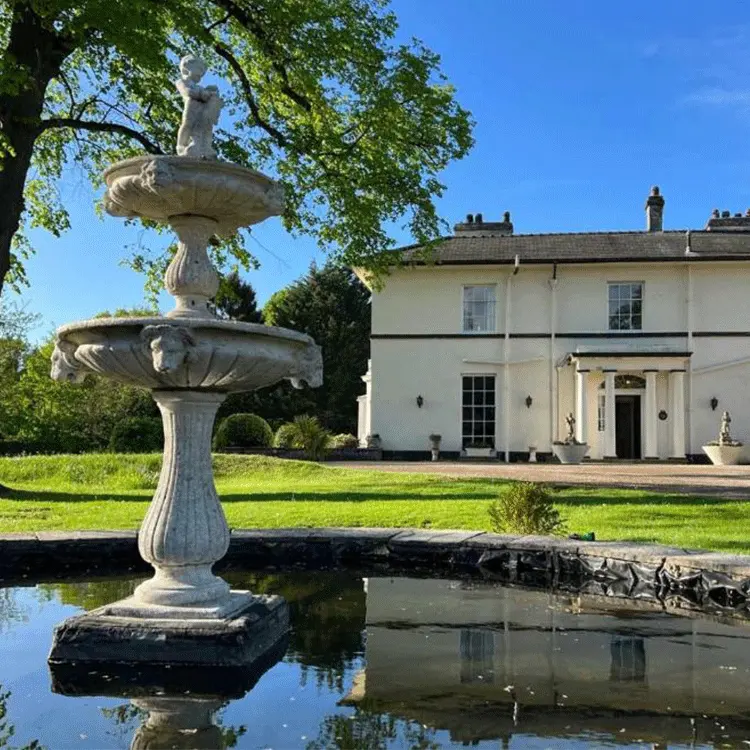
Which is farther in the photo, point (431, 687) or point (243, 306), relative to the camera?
point (243, 306)

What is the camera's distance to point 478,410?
25.9 metres

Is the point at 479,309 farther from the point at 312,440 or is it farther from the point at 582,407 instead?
the point at 312,440

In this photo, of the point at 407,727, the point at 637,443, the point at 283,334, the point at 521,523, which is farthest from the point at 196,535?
the point at 637,443

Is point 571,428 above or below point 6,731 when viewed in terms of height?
above

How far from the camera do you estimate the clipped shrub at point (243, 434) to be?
24.6m

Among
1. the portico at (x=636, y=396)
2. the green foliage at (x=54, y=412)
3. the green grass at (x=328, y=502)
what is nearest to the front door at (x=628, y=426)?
the portico at (x=636, y=396)

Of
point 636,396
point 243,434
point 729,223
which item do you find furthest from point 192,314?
point 729,223

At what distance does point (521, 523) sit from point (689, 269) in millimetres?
20483

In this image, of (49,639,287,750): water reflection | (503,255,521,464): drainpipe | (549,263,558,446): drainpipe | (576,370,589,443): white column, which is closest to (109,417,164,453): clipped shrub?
(503,255,521,464): drainpipe

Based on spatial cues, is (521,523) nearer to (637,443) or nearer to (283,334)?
(283,334)

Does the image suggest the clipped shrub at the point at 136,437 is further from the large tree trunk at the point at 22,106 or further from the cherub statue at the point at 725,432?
the cherub statue at the point at 725,432

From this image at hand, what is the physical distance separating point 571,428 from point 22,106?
17.5 m

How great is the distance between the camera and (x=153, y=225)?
53.3 ft

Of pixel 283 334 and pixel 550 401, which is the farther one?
pixel 550 401
